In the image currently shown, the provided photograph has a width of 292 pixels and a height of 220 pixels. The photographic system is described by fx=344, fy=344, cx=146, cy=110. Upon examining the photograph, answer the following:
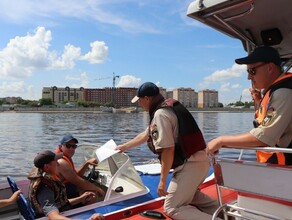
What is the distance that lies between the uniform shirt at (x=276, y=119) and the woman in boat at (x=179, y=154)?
1.16m

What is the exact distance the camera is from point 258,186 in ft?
8.07

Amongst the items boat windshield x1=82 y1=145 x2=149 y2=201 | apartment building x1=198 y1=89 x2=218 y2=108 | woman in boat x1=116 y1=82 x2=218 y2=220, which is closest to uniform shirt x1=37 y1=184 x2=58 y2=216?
boat windshield x1=82 y1=145 x2=149 y2=201

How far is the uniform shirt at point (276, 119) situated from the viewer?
241cm

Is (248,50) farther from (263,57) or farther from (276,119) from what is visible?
(276,119)

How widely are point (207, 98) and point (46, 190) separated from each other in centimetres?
17495

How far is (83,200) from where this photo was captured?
427cm

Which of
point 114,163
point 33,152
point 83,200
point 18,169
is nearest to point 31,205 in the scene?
point 83,200

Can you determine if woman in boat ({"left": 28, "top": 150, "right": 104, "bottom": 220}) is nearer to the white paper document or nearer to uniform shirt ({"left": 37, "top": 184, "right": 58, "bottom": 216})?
uniform shirt ({"left": 37, "top": 184, "right": 58, "bottom": 216})

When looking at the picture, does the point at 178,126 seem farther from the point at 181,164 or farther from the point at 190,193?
the point at 190,193

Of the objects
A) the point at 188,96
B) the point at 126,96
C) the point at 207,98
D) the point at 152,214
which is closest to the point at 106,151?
the point at 152,214

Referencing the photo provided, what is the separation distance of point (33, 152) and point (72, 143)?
1665 cm

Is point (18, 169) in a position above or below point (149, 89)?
below

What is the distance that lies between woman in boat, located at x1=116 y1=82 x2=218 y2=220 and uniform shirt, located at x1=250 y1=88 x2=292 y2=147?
1162mm

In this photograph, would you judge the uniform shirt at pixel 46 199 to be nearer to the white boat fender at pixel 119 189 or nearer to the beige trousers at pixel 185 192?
the white boat fender at pixel 119 189
